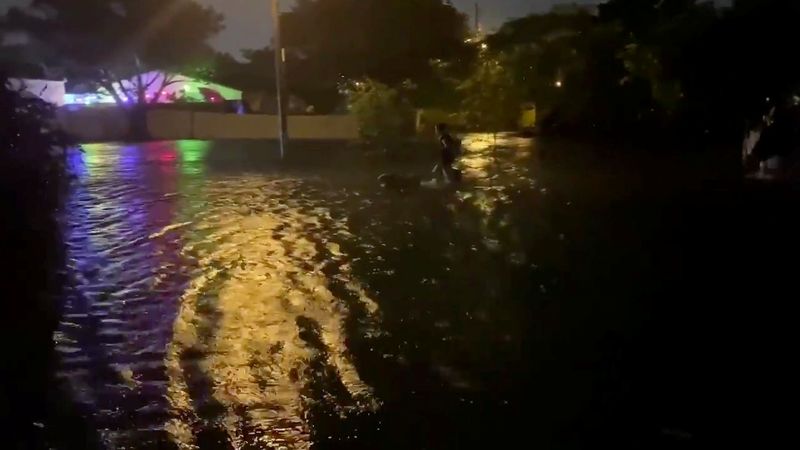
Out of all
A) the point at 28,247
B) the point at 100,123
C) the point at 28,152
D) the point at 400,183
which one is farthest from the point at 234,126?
the point at 28,247

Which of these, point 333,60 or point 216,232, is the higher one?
point 333,60

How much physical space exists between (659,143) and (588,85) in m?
4.96

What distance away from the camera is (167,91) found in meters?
58.9

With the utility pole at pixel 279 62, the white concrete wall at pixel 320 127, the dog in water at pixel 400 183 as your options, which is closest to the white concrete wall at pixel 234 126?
the white concrete wall at pixel 320 127

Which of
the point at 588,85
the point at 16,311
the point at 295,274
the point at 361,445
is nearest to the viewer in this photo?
the point at 361,445

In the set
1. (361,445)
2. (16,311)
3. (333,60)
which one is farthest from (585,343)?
(333,60)

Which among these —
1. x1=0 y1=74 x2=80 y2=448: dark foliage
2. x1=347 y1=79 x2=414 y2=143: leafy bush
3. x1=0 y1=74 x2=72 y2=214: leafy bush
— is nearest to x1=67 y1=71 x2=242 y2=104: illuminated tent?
x1=347 y1=79 x2=414 y2=143: leafy bush

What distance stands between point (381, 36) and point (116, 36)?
1602cm

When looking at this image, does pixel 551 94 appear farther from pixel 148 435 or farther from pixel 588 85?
pixel 148 435

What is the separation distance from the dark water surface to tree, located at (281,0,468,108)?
1095 inches

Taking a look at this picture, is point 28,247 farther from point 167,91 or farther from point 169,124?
point 167,91

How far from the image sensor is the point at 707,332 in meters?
7.89

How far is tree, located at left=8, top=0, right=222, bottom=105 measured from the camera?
51.7 m

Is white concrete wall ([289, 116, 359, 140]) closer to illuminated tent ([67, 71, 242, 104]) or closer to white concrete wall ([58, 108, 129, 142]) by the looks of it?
white concrete wall ([58, 108, 129, 142])
